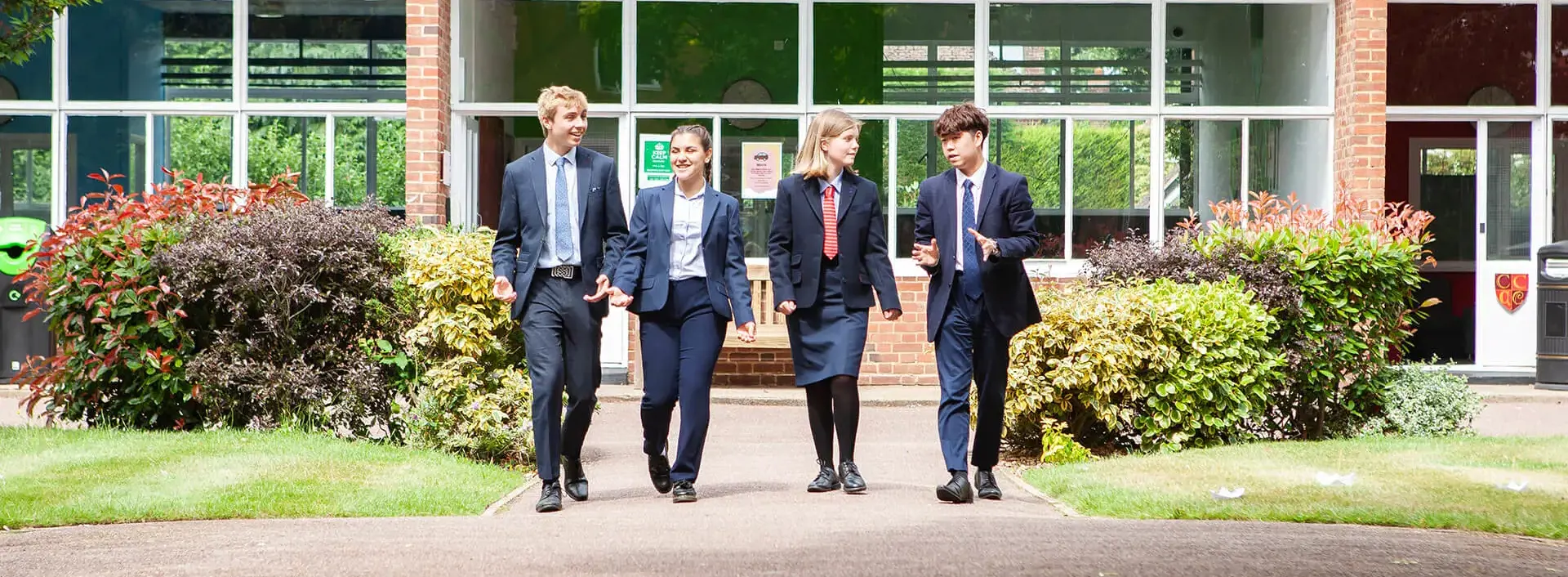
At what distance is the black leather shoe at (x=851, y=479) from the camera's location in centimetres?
731

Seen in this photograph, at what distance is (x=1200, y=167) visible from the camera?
1442 centimetres

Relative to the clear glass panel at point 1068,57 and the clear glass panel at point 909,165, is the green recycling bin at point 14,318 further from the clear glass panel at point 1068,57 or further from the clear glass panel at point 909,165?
the clear glass panel at point 1068,57

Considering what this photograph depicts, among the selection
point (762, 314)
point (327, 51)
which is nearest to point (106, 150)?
point (327, 51)

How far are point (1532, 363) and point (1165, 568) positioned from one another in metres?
10.8

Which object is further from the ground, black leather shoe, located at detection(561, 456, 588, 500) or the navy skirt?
the navy skirt

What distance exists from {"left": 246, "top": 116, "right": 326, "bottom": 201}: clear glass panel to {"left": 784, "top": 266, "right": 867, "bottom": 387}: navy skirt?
8.08 meters

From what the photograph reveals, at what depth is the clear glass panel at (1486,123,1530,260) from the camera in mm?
14688

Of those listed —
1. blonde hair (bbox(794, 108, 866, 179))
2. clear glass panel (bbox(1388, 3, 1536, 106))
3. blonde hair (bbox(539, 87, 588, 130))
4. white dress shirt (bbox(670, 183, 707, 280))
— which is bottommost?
white dress shirt (bbox(670, 183, 707, 280))

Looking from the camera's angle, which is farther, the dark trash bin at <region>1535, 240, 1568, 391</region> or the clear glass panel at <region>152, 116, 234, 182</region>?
the clear glass panel at <region>152, 116, 234, 182</region>

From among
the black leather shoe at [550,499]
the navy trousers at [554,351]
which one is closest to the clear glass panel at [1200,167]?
the navy trousers at [554,351]

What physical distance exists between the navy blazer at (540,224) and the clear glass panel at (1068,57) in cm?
780

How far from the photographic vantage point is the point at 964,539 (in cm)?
574

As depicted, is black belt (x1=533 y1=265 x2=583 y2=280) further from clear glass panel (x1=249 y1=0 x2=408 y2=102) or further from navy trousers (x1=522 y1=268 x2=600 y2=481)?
clear glass panel (x1=249 y1=0 x2=408 y2=102)

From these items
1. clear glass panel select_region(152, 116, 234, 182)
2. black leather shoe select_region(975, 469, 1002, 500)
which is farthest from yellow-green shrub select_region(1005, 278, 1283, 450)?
clear glass panel select_region(152, 116, 234, 182)
